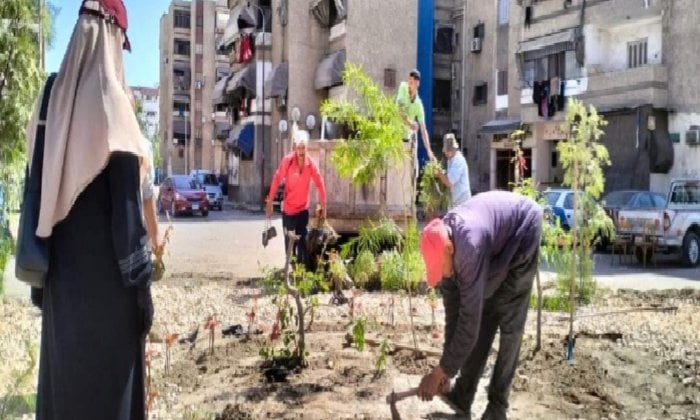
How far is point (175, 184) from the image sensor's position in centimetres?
2989

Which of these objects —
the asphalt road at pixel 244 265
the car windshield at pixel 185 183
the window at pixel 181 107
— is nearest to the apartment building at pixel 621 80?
the asphalt road at pixel 244 265

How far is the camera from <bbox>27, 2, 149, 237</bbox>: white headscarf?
292 cm

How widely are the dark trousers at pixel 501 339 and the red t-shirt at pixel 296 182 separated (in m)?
4.56

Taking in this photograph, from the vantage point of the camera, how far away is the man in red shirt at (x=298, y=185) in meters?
8.89

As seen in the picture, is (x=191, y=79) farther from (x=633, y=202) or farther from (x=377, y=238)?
(x=377, y=238)

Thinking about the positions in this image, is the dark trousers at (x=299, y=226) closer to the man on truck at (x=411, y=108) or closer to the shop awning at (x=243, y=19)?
the man on truck at (x=411, y=108)

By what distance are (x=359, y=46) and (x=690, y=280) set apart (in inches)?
825

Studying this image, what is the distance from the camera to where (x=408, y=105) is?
7707mm

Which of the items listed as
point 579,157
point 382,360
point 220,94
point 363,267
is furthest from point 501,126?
point 382,360

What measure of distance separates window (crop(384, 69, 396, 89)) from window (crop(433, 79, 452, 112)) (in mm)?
5053

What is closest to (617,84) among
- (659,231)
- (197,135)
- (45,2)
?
(659,231)

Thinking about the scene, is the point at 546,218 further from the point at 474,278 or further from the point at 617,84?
the point at 617,84

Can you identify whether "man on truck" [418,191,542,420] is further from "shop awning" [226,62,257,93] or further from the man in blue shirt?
"shop awning" [226,62,257,93]

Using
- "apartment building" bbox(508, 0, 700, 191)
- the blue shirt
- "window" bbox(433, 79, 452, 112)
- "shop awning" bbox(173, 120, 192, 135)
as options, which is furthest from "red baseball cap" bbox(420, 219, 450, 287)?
"shop awning" bbox(173, 120, 192, 135)
